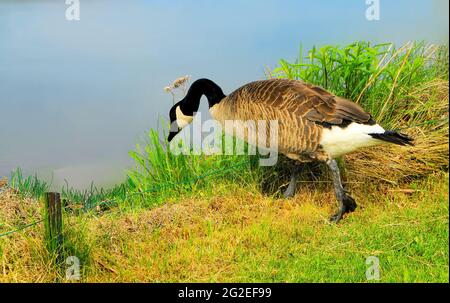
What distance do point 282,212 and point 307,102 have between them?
1444mm

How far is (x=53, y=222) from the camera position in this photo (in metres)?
5.70

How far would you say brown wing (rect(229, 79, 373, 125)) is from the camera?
7.10 metres

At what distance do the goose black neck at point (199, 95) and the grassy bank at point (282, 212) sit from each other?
2.83 feet

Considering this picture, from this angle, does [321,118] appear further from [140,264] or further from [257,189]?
[140,264]

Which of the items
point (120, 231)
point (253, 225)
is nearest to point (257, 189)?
point (253, 225)

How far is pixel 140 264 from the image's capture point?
6.08 meters

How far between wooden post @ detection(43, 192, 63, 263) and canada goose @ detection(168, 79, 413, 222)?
2833 mm

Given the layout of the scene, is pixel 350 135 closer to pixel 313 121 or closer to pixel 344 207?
pixel 313 121

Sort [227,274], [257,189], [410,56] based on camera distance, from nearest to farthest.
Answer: [227,274], [257,189], [410,56]

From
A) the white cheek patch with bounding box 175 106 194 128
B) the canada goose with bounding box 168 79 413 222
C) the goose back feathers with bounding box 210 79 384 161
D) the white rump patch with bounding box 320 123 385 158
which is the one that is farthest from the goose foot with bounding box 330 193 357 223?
the white cheek patch with bounding box 175 106 194 128

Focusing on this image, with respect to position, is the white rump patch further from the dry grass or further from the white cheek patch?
the white cheek patch

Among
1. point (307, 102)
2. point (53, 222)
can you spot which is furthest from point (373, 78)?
point (53, 222)
